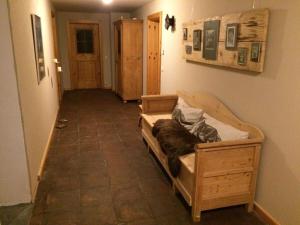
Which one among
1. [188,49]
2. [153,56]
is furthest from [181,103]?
[153,56]

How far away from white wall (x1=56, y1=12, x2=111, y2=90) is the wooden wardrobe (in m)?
1.43

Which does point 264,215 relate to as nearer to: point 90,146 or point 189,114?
point 189,114

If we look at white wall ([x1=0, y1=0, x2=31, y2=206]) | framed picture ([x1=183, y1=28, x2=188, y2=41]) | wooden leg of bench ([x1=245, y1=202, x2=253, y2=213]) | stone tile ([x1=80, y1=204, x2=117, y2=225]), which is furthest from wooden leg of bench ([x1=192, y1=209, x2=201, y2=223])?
framed picture ([x1=183, y1=28, x2=188, y2=41])

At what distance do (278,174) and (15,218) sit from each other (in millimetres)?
2196

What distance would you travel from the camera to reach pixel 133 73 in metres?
6.18

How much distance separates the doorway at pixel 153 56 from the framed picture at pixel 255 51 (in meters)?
3.23

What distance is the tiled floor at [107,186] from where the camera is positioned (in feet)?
7.45

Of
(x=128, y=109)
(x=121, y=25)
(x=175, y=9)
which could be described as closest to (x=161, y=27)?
(x=175, y=9)

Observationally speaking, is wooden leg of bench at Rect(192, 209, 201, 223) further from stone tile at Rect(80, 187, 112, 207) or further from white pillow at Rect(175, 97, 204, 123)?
white pillow at Rect(175, 97, 204, 123)

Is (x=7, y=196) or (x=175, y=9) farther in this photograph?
(x=175, y=9)

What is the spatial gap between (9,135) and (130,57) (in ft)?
13.7

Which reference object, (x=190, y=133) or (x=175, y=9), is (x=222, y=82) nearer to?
(x=190, y=133)

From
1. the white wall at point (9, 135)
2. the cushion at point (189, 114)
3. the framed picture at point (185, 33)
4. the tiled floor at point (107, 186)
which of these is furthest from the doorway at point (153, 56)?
the white wall at point (9, 135)

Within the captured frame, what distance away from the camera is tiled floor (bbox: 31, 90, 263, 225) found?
7.45 ft
